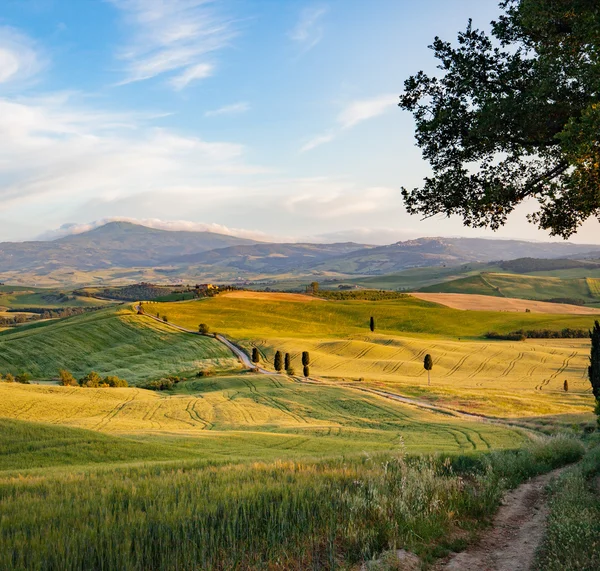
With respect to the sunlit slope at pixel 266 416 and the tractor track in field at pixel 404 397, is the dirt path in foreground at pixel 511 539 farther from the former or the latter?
the tractor track in field at pixel 404 397

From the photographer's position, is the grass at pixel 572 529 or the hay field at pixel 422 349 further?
the hay field at pixel 422 349

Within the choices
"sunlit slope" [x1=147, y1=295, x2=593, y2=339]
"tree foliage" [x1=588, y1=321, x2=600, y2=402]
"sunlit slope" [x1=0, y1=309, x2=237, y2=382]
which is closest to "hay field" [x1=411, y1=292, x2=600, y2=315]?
"sunlit slope" [x1=147, y1=295, x2=593, y2=339]

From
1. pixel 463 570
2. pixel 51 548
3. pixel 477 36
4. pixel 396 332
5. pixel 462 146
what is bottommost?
pixel 396 332

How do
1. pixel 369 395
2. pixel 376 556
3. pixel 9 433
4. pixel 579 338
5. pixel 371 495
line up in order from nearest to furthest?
pixel 376 556
pixel 371 495
pixel 9 433
pixel 369 395
pixel 579 338

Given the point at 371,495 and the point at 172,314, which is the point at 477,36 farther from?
the point at 172,314

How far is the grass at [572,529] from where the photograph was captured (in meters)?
6.96

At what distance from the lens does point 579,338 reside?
112 meters

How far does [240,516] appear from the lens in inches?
314

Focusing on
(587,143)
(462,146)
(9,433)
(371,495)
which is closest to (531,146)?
(462,146)

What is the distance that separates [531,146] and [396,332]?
113 metres

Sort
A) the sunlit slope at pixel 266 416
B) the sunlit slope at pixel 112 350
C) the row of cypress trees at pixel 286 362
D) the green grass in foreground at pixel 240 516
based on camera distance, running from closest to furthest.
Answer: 1. the green grass in foreground at pixel 240 516
2. the sunlit slope at pixel 266 416
3. the row of cypress trees at pixel 286 362
4. the sunlit slope at pixel 112 350

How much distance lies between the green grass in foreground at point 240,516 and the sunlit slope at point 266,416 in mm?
14089

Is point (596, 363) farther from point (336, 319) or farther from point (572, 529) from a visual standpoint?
point (336, 319)

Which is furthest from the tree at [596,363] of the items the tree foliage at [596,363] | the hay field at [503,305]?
the hay field at [503,305]
